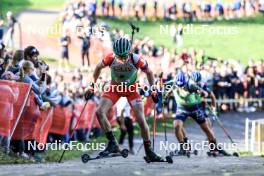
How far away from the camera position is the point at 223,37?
4994cm

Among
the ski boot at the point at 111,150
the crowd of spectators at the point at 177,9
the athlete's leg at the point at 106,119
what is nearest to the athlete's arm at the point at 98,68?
the athlete's leg at the point at 106,119

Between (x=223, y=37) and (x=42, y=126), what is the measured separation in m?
33.5

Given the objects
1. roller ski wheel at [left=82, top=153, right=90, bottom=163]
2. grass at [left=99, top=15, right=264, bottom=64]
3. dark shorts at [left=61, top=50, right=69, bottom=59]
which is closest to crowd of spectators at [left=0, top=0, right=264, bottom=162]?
dark shorts at [left=61, top=50, right=69, bottom=59]

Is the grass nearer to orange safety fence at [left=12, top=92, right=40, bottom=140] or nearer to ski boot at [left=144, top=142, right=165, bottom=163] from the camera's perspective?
orange safety fence at [left=12, top=92, right=40, bottom=140]

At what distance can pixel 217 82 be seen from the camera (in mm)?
33688

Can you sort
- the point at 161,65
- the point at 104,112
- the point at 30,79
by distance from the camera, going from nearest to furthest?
1. the point at 104,112
2. the point at 30,79
3. the point at 161,65

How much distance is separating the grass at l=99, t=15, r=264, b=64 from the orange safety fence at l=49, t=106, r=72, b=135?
65.4 ft

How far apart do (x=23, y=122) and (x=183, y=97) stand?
4573mm

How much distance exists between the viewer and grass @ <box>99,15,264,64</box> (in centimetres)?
4319

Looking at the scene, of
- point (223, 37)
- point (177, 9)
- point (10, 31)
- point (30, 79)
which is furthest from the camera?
point (223, 37)

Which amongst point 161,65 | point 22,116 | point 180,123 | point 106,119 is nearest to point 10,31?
point 161,65

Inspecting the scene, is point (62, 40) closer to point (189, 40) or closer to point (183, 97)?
point (189, 40)

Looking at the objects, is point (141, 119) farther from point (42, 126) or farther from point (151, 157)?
point (42, 126)

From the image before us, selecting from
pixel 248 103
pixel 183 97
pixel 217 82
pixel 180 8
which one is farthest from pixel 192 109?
pixel 180 8
